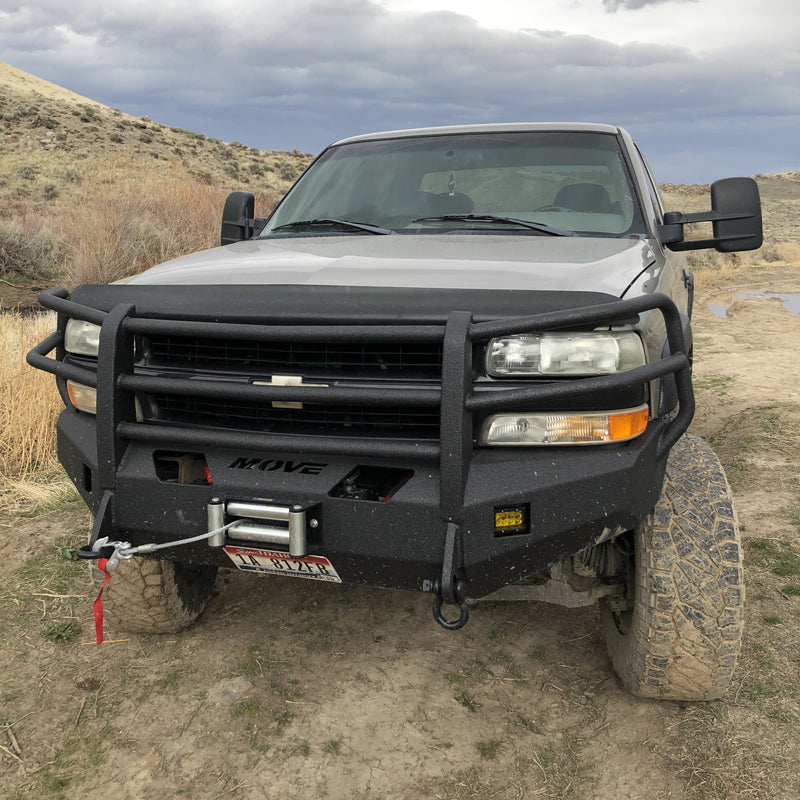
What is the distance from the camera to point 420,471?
84.4 inches

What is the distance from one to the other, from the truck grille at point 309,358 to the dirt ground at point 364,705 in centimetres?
126

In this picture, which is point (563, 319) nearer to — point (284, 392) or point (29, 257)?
point (284, 392)

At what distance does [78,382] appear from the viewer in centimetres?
258

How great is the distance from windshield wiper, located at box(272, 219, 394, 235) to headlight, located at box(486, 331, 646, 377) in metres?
1.35

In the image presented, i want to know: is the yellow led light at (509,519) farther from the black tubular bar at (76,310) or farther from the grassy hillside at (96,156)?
the grassy hillside at (96,156)

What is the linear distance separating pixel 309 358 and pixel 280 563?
0.62 meters

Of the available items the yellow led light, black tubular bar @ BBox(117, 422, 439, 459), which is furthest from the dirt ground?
black tubular bar @ BBox(117, 422, 439, 459)

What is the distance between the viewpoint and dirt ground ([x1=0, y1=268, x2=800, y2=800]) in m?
2.45

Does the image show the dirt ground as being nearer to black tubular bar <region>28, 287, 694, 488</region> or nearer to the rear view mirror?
black tubular bar <region>28, 287, 694, 488</region>

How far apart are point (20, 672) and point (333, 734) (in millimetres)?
1324

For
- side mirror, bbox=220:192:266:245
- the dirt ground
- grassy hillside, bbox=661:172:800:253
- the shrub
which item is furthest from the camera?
grassy hillside, bbox=661:172:800:253

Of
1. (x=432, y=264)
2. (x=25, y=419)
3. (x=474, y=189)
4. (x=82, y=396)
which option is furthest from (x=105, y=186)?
(x=432, y=264)

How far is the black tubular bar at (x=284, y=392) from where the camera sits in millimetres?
2104

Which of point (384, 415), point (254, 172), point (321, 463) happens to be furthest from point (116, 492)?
point (254, 172)
